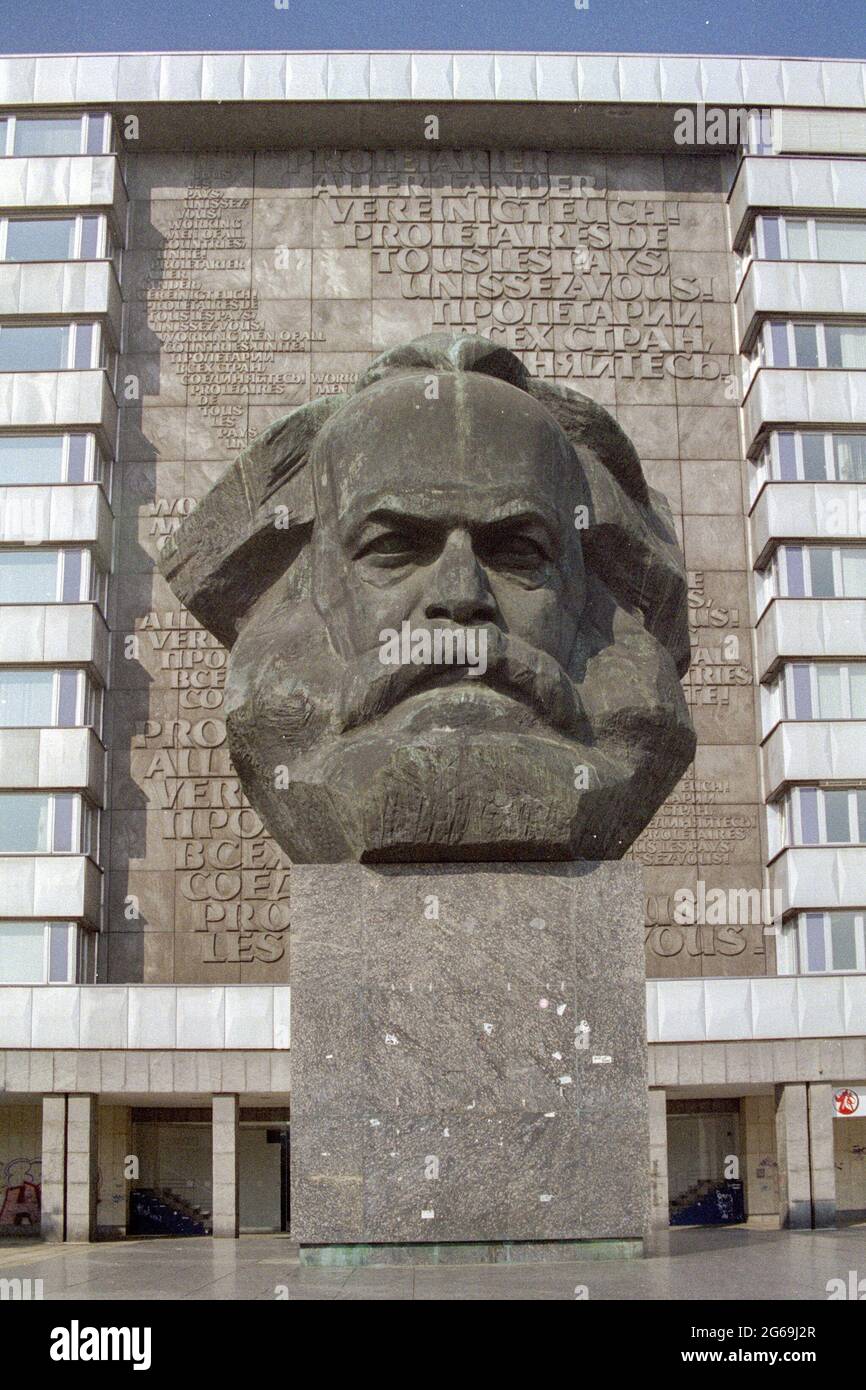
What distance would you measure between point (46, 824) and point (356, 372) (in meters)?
10.9

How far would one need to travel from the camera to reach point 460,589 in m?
8.51

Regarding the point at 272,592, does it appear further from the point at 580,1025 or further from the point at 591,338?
the point at 591,338

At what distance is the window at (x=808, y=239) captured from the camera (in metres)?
33.2

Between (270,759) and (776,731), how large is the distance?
23.3 m

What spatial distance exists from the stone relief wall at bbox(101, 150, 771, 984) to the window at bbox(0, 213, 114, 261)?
0.98 metres

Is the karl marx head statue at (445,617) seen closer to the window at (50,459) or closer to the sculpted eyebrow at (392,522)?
the sculpted eyebrow at (392,522)

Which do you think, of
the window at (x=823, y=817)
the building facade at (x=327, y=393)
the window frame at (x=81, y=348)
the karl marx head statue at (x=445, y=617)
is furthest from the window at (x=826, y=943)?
the karl marx head statue at (x=445, y=617)

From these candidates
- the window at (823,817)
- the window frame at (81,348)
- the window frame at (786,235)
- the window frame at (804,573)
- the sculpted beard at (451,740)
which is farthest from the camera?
the window frame at (786,235)

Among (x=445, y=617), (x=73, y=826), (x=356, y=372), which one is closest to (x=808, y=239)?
(x=356, y=372)

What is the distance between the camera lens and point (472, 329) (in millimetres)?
32750

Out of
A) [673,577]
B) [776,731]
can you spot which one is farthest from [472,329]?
[673,577]

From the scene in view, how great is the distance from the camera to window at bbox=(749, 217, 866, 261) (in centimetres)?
3319

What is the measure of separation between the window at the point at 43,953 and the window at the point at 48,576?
6.39 m

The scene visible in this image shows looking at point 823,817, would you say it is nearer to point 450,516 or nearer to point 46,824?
point 46,824
